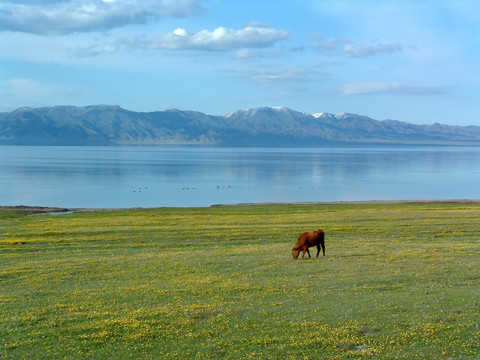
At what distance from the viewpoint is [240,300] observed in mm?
19344

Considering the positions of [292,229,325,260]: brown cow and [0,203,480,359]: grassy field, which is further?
[292,229,325,260]: brown cow

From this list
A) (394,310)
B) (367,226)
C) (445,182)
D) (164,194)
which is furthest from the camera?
(445,182)

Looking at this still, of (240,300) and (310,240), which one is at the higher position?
(310,240)

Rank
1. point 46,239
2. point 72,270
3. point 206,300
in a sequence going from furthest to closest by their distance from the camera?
point 46,239, point 72,270, point 206,300

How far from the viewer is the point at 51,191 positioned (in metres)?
111

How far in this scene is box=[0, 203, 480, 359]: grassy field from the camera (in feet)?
48.9

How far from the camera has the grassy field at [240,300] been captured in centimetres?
1490

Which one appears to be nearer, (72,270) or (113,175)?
(72,270)

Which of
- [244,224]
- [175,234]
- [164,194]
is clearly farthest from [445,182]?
[175,234]

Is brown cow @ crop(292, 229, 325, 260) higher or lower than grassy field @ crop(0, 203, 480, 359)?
higher

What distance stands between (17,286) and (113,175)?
13970 centimetres

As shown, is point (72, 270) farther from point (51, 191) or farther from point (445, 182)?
point (445, 182)

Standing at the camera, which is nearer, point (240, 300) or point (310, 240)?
point (240, 300)

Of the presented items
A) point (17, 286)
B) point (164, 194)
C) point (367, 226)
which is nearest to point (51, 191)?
point (164, 194)
